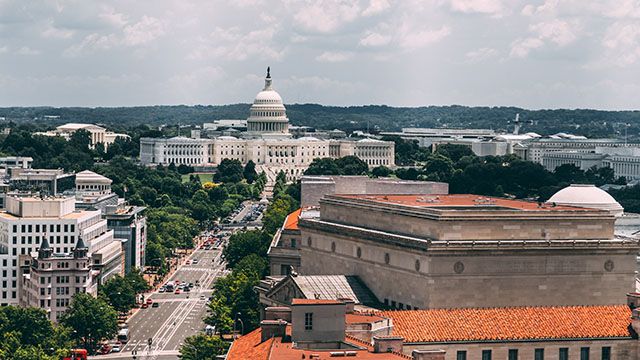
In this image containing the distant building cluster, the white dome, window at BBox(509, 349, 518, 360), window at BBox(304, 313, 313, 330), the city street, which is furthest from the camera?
the distant building cluster

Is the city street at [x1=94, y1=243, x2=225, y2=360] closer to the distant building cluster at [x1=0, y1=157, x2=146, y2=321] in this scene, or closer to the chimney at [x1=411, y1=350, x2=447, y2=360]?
the distant building cluster at [x1=0, y1=157, x2=146, y2=321]

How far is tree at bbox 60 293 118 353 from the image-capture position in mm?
138875

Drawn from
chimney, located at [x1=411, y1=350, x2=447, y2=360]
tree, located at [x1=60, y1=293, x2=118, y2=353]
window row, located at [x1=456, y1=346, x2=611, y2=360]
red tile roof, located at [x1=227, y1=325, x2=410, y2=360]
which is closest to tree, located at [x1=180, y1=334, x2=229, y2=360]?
tree, located at [x1=60, y1=293, x2=118, y2=353]

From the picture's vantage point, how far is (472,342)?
85062mm

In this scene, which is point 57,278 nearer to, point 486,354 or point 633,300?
point 633,300

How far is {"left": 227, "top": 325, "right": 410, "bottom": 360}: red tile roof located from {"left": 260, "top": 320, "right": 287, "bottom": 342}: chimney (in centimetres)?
53

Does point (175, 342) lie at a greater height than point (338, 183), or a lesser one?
lesser

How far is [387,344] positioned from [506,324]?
13114 mm

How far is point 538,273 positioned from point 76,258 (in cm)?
6161

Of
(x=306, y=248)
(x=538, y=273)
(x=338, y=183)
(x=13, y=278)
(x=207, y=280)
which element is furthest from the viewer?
(x=207, y=280)

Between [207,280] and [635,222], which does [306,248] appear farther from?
[207,280]

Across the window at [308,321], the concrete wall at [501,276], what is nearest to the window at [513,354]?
the concrete wall at [501,276]

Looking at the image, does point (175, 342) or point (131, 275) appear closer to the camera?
point (175, 342)

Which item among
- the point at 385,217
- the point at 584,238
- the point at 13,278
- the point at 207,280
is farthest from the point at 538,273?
the point at 207,280
